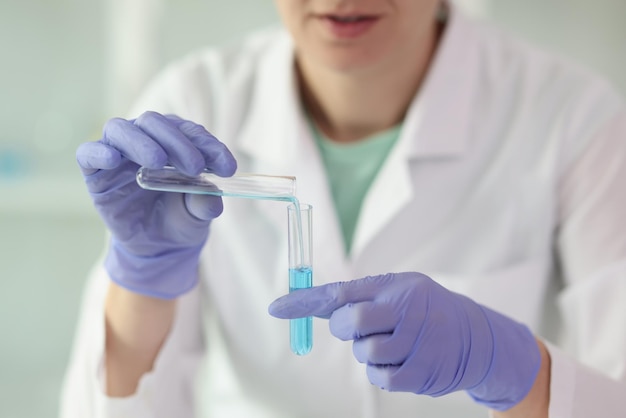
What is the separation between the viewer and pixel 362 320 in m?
0.81

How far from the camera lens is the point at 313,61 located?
121 cm

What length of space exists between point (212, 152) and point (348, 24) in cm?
35

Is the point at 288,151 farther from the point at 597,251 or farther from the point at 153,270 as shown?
the point at 597,251

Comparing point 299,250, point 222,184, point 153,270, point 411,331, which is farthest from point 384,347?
point 153,270

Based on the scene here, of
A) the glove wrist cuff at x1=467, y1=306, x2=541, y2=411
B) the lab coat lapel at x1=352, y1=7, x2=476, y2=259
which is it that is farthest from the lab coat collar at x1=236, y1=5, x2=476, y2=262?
the glove wrist cuff at x1=467, y1=306, x2=541, y2=411

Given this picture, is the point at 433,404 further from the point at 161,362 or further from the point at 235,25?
the point at 235,25

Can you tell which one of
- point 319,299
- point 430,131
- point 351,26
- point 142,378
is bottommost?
point 142,378

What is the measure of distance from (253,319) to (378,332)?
1.58ft

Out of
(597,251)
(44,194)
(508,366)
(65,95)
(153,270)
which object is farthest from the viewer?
(65,95)

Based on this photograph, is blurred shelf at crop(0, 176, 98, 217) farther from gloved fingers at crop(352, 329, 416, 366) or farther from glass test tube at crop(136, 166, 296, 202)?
gloved fingers at crop(352, 329, 416, 366)

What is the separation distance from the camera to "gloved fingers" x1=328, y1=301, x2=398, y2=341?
81 centimetres

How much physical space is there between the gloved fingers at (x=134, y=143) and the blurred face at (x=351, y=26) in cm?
34

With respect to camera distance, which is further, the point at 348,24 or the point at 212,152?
the point at 348,24

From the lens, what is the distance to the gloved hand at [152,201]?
0.85 metres
